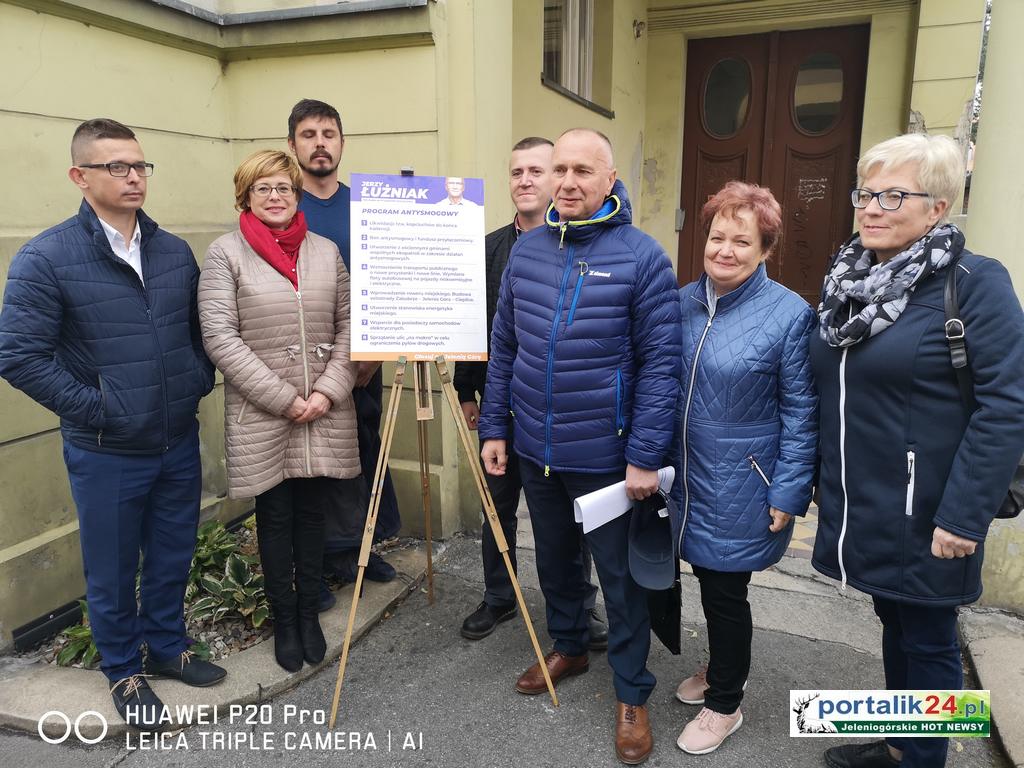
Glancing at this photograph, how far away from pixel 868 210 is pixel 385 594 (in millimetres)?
2663

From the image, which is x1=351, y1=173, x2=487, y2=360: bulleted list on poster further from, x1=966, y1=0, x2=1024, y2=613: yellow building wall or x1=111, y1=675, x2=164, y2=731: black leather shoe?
x1=966, y1=0, x2=1024, y2=613: yellow building wall

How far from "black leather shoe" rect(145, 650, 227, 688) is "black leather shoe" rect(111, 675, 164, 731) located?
0.14 meters

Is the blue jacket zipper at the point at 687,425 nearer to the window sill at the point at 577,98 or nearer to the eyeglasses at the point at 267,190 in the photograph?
the eyeglasses at the point at 267,190

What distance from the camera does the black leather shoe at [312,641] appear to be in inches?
117

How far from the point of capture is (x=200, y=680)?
2.80 m

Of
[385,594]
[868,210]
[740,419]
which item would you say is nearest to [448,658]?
[385,594]

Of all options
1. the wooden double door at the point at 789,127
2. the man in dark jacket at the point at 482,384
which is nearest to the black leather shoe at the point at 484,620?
the man in dark jacket at the point at 482,384

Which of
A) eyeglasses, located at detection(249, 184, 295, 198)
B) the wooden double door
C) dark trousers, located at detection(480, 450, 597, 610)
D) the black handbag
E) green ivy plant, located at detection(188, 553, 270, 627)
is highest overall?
the wooden double door

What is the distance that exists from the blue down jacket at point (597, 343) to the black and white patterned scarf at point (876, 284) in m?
0.48

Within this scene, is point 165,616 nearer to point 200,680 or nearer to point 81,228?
point 200,680

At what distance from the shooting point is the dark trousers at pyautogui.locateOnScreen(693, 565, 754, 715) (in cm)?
238

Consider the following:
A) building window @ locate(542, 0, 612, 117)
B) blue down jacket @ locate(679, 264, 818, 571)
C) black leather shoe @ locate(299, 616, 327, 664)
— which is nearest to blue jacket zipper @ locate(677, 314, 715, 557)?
blue down jacket @ locate(679, 264, 818, 571)

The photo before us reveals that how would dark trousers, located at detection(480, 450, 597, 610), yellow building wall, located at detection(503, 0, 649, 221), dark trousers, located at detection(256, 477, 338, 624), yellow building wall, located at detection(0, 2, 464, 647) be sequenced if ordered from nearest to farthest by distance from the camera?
dark trousers, located at detection(256, 477, 338, 624)
yellow building wall, located at detection(0, 2, 464, 647)
dark trousers, located at detection(480, 450, 597, 610)
yellow building wall, located at detection(503, 0, 649, 221)

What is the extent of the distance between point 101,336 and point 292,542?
1086 millimetres
